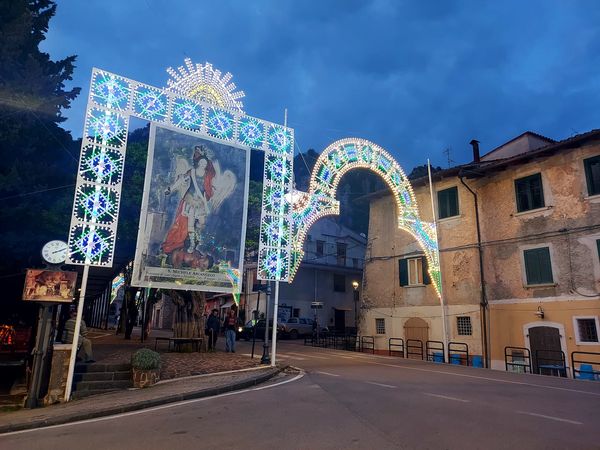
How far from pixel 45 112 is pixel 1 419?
34.0ft

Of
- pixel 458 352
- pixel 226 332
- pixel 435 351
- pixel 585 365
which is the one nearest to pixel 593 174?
pixel 585 365

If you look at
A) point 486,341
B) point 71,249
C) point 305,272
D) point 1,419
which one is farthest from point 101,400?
point 305,272

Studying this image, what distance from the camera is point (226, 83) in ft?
51.2

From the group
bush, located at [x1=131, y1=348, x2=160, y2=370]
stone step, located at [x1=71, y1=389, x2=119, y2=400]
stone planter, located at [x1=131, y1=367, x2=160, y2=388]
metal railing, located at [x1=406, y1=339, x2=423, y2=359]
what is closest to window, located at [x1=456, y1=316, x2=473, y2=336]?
metal railing, located at [x1=406, y1=339, x2=423, y2=359]

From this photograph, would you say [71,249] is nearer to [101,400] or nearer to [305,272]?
[101,400]

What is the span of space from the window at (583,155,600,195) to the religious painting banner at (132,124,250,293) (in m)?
13.5

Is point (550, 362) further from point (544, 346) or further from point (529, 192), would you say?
point (529, 192)

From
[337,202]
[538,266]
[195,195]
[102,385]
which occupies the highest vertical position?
[337,202]

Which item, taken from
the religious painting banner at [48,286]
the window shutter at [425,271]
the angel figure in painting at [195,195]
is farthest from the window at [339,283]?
the religious painting banner at [48,286]

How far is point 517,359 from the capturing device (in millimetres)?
18859

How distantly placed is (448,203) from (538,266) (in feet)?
18.1

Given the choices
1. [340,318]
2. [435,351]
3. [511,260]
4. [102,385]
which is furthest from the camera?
[340,318]

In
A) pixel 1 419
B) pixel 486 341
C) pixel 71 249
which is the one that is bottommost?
pixel 1 419

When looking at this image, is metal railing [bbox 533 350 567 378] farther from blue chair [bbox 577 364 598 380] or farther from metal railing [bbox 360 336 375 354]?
metal railing [bbox 360 336 375 354]
